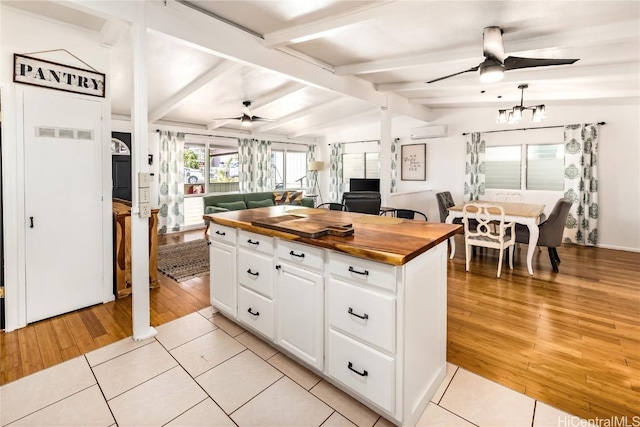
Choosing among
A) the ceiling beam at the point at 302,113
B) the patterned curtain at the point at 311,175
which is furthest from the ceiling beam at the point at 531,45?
the patterned curtain at the point at 311,175

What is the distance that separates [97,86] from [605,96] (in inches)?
258

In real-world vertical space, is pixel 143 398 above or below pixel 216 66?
below

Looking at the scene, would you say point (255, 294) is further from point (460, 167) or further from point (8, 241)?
point (460, 167)

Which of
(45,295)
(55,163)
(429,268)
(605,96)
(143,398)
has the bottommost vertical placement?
(143,398)

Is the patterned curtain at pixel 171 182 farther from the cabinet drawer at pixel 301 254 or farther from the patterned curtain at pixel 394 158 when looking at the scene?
the cabinet drawer at pixel 301 254

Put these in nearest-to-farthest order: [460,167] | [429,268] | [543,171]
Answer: [429,268], [543,171], [460,167]

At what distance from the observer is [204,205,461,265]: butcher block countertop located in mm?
1534

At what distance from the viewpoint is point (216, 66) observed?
3967 mm

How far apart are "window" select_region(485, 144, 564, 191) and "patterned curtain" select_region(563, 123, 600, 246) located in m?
0.22

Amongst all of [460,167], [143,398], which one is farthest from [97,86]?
[460,167]

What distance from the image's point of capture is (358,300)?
5.33 feet

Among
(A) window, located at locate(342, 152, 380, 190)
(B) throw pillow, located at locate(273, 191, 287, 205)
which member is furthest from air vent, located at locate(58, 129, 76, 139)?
(A) window, located at locate(342, 152, 380, 190)

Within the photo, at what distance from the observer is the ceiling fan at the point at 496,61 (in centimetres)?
267

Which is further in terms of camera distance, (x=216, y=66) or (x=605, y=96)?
(x=605, y=96)
